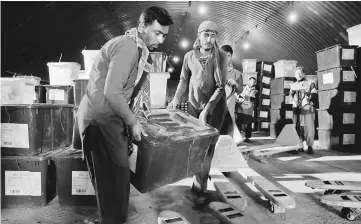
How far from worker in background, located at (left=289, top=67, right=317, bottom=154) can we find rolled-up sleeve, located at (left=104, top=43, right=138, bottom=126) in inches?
211

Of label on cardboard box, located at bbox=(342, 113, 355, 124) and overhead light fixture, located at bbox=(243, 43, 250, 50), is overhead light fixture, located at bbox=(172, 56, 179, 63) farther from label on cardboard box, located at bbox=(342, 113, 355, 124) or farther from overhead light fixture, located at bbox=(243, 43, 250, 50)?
label on cardboard box, located at bbox=(342, 113, 355, 124)

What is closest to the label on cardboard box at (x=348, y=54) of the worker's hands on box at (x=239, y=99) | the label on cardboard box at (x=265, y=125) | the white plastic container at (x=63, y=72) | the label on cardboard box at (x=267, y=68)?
the worker's hands on box at (x=239, y=99)

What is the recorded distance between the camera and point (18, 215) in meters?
2.37

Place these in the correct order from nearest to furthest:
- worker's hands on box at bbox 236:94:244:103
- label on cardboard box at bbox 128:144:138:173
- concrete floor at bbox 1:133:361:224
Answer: label on cardboard box at bbox 128:144:138:173 < concrete floor at bbox 1:133:361:224 < worker's hands on box at bbox 236:94:244:103

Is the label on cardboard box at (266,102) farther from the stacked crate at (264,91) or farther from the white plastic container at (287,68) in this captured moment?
the white plastic container at (287,68)

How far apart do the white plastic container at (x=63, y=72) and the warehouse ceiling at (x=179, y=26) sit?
7.26 meters

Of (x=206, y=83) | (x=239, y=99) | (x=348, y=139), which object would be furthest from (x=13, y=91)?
(x=348, y=139)

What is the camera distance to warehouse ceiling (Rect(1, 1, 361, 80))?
Answer: 10.1 m

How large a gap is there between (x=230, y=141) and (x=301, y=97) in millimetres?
3359

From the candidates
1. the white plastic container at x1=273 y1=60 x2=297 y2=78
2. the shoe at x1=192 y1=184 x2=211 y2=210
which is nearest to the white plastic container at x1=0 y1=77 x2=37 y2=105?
the shoe at x1=192 y1=184 x2=211 y2=210

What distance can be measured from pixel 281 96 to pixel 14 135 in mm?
7805

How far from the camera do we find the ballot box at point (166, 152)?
69.8 inches

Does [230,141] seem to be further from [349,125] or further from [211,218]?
[349,125]

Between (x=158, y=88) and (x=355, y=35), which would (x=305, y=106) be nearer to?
(x=355, y=35)
